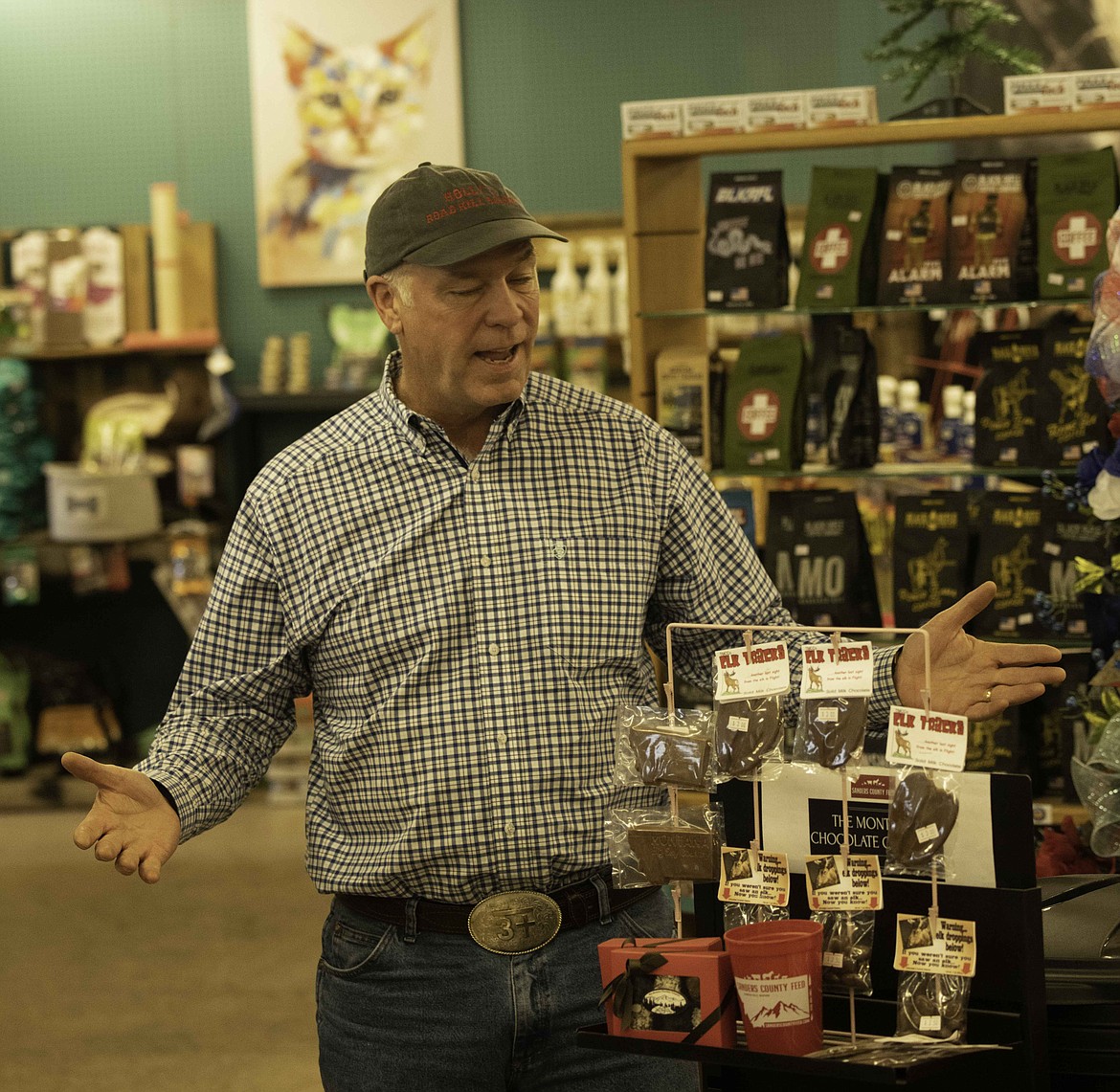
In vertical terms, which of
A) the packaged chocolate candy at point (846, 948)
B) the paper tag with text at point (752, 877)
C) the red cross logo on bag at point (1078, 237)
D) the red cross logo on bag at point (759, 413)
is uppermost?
the red cross logo on bag at point (1078, 237)

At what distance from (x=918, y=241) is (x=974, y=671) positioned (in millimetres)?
2330

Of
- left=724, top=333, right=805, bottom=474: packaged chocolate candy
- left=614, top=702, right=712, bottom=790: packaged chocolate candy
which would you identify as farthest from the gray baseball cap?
left=724, top=333, right=805, bottom=474: packaged chocolate candy

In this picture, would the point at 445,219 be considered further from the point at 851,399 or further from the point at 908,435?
the point at 908,435

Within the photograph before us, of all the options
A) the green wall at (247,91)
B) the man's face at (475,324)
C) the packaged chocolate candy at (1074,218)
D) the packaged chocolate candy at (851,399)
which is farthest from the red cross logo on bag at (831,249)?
the green wall at (247,91)

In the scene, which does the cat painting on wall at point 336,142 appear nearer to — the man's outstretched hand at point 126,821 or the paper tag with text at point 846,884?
the man's outstretched hand at point 126,821

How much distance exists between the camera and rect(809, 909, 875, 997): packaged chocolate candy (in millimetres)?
1450

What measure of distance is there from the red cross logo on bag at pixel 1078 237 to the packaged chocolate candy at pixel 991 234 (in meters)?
0.10

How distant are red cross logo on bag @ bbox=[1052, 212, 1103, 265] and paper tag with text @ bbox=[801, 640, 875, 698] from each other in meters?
2.53

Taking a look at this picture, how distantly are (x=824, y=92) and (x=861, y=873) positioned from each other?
2863 mm

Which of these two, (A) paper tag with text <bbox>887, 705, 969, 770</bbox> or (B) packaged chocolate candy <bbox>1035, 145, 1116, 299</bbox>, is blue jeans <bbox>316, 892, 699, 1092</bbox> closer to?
(A) paper tag with text <bbox>887, 705, 969, 770</bbox>

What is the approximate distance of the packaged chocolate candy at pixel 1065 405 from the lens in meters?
3.67

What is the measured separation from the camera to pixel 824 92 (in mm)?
3879

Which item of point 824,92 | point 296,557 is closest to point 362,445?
point 296,557

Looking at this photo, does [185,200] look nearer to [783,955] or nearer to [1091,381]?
[1091,381]
